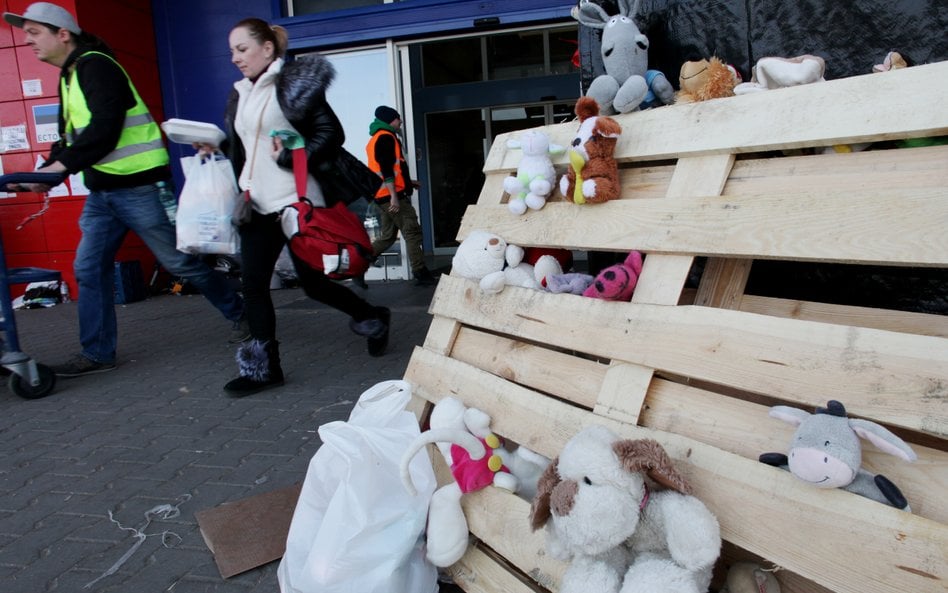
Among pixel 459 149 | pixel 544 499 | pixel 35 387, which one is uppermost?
pixel 459 149

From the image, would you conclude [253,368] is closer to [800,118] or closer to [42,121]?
[800,118]

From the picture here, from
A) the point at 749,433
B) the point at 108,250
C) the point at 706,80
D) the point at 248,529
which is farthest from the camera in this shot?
the point at 108,250

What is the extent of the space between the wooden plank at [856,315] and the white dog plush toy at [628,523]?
0.67m

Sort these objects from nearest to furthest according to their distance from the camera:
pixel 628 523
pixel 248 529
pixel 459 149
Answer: pixel 628 523, pixel 248 529, pixel 459 149

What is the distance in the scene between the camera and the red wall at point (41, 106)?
24.5 ft

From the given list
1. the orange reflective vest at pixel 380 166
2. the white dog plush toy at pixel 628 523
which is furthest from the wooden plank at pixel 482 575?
the orange reflective vest at pixel 380 166

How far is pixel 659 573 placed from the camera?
1.25 meters

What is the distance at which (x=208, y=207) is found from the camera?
3.74 metres

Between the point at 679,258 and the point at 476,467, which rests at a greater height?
the point at 679,258

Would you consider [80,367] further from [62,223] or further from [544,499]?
[62,223]

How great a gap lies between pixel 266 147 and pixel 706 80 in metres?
2.38

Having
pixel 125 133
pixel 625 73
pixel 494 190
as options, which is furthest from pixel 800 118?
pixel 125 133

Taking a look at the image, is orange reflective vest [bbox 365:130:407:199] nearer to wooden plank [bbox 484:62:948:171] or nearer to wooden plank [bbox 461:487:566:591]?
wooden plank [bbox 484:62:948:171]

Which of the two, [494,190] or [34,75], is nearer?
[494,190]
